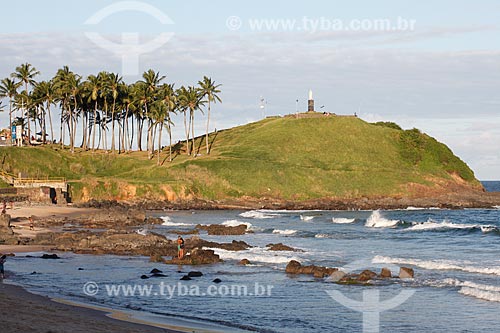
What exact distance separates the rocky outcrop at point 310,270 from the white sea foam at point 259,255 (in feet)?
13.8

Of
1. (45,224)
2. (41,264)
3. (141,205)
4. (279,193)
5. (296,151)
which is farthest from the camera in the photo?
(296,151)

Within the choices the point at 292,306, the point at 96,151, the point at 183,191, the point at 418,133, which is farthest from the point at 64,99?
the point at 292,306

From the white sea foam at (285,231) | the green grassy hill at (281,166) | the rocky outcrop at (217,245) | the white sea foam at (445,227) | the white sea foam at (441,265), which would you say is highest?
the green grassy hill at (281,166)

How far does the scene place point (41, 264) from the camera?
40.4m

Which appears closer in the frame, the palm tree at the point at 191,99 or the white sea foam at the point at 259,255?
the white sea foam at the point at 259,255

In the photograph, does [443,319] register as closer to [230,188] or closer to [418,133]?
[230,188]

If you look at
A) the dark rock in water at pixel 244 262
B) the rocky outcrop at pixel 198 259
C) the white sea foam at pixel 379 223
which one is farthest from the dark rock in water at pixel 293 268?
the white sea foam at pixel 379 223

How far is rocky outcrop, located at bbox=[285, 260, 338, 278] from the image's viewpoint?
3772cm

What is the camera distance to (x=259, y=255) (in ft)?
155

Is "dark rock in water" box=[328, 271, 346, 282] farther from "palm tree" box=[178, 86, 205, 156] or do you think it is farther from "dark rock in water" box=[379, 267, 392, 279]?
"palm tree" box=[178, 86, 205, 156]

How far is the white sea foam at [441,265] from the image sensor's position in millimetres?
39156

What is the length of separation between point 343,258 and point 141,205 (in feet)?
203

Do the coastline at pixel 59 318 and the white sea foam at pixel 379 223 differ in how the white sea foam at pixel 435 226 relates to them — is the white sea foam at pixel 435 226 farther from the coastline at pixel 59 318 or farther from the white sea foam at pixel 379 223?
the coastline at pixel 59 318
